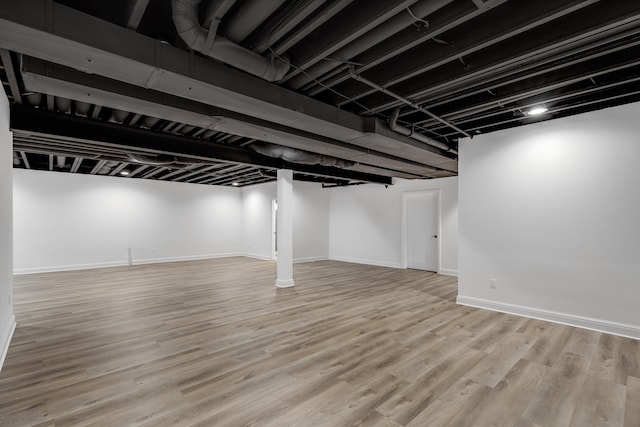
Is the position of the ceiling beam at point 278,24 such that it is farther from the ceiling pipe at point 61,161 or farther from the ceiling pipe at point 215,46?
the ceiling pipe at point 61,161

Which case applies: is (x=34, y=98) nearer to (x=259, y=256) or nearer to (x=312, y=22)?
(x=312, y=22)

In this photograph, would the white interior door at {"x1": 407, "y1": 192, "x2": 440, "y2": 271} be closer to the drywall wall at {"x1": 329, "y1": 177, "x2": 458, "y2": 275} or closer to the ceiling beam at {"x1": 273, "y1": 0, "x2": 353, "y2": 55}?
the drywall wall at {"x1": 329, "y1": 177, "x2": 458, "y2": 275}

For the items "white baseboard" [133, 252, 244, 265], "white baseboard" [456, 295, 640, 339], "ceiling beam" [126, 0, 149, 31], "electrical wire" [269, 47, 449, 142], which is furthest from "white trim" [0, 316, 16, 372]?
"white baseboard" [133, 252, 244, 265]

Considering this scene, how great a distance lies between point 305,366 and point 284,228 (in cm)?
348

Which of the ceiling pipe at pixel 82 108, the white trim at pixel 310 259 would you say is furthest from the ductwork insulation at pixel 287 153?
the white trim at pixel 310 259

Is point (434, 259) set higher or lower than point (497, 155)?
lower

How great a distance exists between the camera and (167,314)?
4418mm

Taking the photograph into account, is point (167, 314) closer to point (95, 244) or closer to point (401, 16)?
point (401, 16)

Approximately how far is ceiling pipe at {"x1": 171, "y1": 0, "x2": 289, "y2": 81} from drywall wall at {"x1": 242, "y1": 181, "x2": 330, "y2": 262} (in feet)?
23.9

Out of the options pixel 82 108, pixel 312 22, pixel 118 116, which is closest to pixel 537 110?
pixel 312 22

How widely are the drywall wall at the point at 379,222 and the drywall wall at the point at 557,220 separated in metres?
3.03

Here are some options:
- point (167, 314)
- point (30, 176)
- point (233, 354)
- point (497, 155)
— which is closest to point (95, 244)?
point (30, 176)

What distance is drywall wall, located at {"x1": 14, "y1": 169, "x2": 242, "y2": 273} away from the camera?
7.79 m

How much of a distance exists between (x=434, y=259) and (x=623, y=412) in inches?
236
